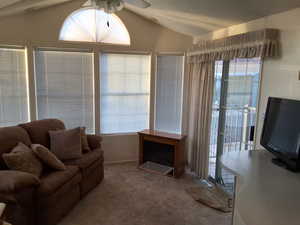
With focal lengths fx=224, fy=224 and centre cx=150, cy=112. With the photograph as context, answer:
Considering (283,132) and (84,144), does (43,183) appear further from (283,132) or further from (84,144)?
(283,132)

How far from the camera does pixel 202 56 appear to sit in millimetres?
3402

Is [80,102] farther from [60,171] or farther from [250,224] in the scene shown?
[250,224]

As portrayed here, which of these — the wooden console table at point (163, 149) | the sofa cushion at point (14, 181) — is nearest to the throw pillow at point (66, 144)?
the sofa cushion at point (14, 181)

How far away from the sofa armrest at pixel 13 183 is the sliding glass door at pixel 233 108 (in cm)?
242

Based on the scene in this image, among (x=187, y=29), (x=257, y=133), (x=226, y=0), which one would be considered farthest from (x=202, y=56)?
(x=257, y=133)

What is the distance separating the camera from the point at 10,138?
2.60m

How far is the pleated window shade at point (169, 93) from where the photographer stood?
13.6 feet

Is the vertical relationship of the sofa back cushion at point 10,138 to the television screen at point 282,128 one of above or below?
below

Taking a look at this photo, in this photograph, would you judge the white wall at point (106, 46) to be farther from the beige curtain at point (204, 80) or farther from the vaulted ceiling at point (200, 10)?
the beige curtain at point (204, 80)

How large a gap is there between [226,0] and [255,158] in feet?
5.22

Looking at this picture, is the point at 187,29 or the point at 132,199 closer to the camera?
the point at 132,199

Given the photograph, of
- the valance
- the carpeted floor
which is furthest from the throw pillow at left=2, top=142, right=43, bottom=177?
the valance

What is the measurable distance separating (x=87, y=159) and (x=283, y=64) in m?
2.56

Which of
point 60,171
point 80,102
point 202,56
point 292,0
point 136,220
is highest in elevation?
point 292,0
